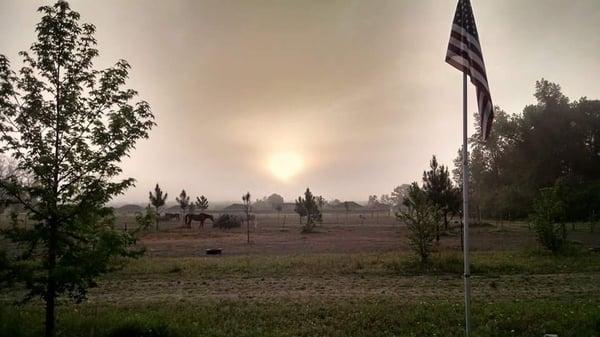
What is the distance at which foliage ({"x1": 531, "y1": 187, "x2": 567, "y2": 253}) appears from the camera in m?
21.9

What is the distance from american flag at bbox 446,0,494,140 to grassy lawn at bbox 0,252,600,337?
4809mm

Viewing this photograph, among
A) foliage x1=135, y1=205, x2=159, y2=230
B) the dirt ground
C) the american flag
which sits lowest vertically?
the dirt ground

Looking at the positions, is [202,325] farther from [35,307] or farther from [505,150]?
[505,150]

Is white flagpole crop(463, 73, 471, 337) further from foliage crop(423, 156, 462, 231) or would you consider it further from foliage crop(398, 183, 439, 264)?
foliage crop(423, 156, 462, 231)

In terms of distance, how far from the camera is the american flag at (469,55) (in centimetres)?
779

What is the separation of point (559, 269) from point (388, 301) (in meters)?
10.1

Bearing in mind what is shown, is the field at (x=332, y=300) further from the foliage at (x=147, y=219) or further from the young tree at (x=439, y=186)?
the young tree at (x=439, y=186)

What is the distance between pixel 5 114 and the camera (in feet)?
24.1

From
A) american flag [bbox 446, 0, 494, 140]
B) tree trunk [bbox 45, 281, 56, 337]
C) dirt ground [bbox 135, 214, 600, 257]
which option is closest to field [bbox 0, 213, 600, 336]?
tree trunk [bbox 45, 281, 56, 337]

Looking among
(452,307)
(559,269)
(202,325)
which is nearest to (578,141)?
(559,269)

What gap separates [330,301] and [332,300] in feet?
0.52

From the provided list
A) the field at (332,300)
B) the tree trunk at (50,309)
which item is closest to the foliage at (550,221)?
the field at (332,300)

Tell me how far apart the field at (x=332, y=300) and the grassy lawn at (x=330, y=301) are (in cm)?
3

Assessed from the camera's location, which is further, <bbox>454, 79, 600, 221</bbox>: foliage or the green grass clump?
<bbox>454, 79, 600, 221</bbox>: foliage
